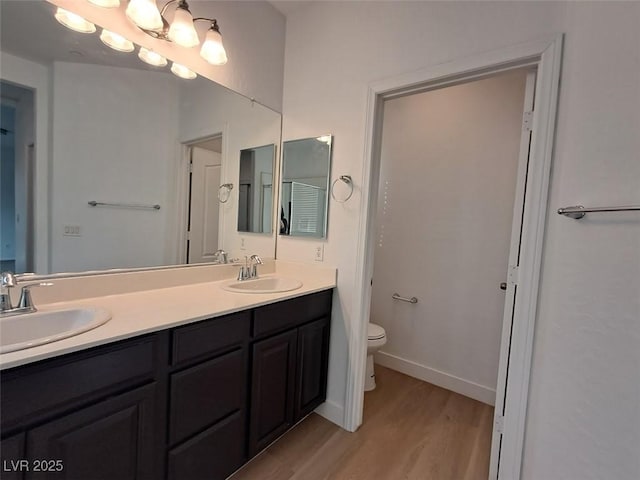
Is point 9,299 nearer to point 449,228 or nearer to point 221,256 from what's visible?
point 221,256

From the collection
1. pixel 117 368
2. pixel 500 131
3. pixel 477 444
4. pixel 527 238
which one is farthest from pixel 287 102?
pixel 477 444

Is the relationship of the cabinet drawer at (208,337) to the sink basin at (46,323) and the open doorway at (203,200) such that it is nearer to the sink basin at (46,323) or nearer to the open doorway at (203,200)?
the sink basin at (46,323)

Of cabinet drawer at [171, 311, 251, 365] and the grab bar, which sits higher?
cabinet drawer at [171, 311, 251, 365]

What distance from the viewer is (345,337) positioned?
6.08 ft

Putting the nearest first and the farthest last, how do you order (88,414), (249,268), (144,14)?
1. (88,414)
2. (144,14)
3. (249,268)

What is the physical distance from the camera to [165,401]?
108 centimetres

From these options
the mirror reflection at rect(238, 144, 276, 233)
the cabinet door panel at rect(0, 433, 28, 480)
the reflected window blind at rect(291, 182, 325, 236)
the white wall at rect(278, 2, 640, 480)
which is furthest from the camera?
the mirror reflection at rect(238, 144, 276, 233)

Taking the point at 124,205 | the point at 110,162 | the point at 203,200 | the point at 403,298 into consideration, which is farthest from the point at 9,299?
the point at 403,298

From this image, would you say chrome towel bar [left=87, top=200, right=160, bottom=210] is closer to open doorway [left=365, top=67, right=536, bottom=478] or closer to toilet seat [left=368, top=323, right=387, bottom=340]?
open doorway [left=365, top=67, right=536, bottom=478]

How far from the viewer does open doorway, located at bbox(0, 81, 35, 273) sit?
3.70ft

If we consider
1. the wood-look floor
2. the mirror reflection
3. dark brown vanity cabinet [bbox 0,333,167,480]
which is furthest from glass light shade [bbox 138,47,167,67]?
the wood-look floor

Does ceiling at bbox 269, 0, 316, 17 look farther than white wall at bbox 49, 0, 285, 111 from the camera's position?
Yes

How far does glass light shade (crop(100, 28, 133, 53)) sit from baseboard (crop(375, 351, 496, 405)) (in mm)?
2739

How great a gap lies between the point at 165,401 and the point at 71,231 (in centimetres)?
85
